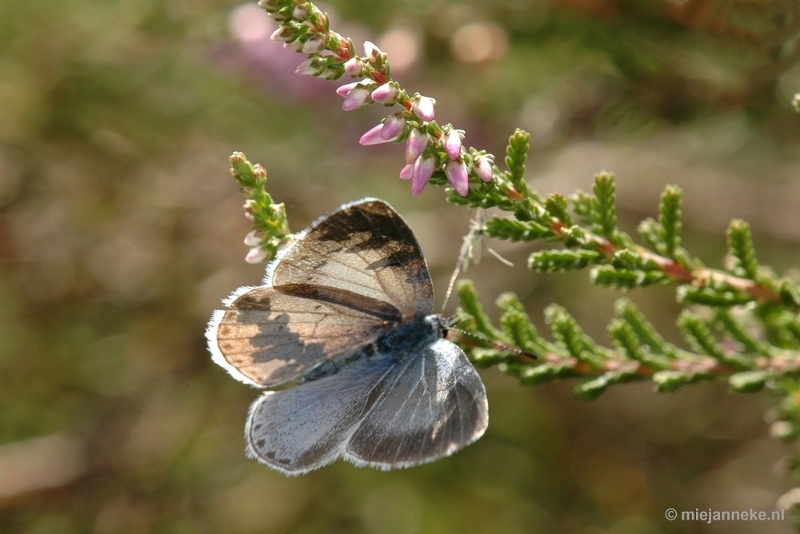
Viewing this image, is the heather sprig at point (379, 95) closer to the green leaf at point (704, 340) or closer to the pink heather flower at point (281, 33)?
the pink heather flower at point (281, 33)

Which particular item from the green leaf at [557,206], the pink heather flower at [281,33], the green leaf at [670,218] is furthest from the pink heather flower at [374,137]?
the green leaf at [670,218]

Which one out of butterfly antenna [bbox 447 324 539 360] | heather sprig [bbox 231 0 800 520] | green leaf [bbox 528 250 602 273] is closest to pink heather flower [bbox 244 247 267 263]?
heather sprig [bbox 231 0 800 520]

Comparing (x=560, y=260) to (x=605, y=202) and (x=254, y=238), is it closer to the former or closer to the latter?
(x=605, y=202)

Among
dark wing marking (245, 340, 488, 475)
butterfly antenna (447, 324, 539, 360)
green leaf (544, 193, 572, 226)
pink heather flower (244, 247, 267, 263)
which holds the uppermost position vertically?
green leaf (544, 193, 572, 226)

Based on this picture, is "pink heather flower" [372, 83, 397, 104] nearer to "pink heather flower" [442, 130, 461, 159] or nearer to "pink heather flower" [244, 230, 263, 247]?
"pink heather flower" [442, 130, 461, 159]

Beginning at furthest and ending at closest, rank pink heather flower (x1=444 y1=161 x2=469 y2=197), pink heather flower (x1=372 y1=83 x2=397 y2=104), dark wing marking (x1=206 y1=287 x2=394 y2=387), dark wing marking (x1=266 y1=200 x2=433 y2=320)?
dark wing marking (x1=206 y1=287 x2=394 y2=387)
dark wing marking (x1=266 y1=200 x2=433 y2=320)
pink heather flower (x1=444 y1=161 x2=469 y2=197)
pink heather flower (x1=372 y1=83 x2=397 y2=104)

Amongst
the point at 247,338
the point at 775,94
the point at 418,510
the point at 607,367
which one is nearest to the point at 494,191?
the point at 607,367

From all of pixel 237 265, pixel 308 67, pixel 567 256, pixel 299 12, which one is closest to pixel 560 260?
pixel 567 256

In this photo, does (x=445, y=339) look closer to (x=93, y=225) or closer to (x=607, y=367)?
(x=607, y=367)
